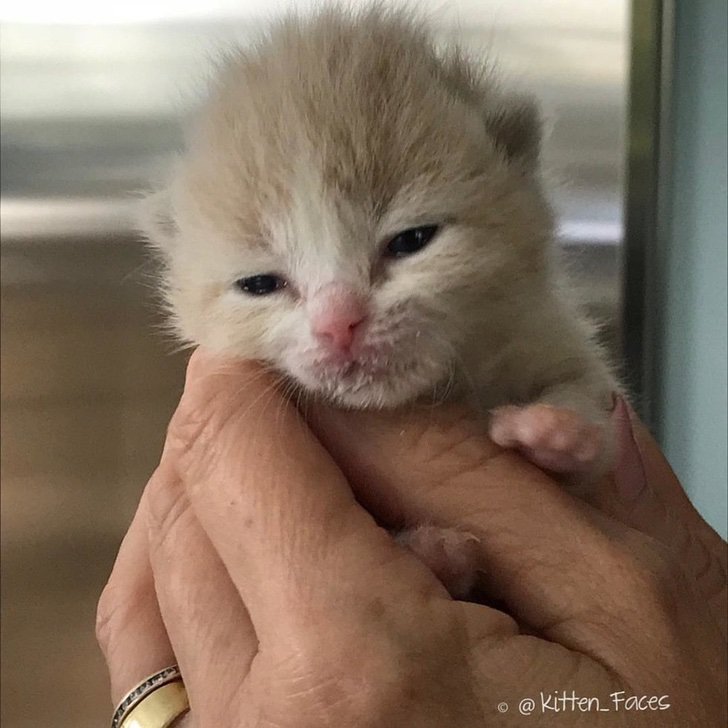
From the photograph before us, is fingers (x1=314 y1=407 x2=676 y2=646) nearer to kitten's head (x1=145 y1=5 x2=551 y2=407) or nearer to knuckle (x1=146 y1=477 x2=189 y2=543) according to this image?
kitten's head (x1=145 y1=5 x2=551 y2=407)

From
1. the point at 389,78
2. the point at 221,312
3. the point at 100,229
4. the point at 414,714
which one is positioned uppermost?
the point at 389,78

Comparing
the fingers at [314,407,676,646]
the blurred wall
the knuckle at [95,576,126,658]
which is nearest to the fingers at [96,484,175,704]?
the knuckle at [95,576,126,658]

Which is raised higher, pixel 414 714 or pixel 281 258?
pixel 281 258

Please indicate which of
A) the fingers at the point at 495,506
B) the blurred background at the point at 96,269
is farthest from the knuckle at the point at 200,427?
the blurred background at the point at 96,269

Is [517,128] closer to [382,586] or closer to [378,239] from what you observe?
[378,239]

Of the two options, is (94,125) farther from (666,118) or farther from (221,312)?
(666,118)

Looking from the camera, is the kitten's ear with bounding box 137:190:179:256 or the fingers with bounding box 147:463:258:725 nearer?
Answer: the fingers with bounding box 147:463:258:725

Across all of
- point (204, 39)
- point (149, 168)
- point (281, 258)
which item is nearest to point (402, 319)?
point (281, 258)

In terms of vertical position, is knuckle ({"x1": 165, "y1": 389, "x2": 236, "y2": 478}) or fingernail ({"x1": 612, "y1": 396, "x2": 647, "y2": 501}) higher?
knuckle ({"x1": 165, "y1": 389, "x2": 236, "y2": 478})
